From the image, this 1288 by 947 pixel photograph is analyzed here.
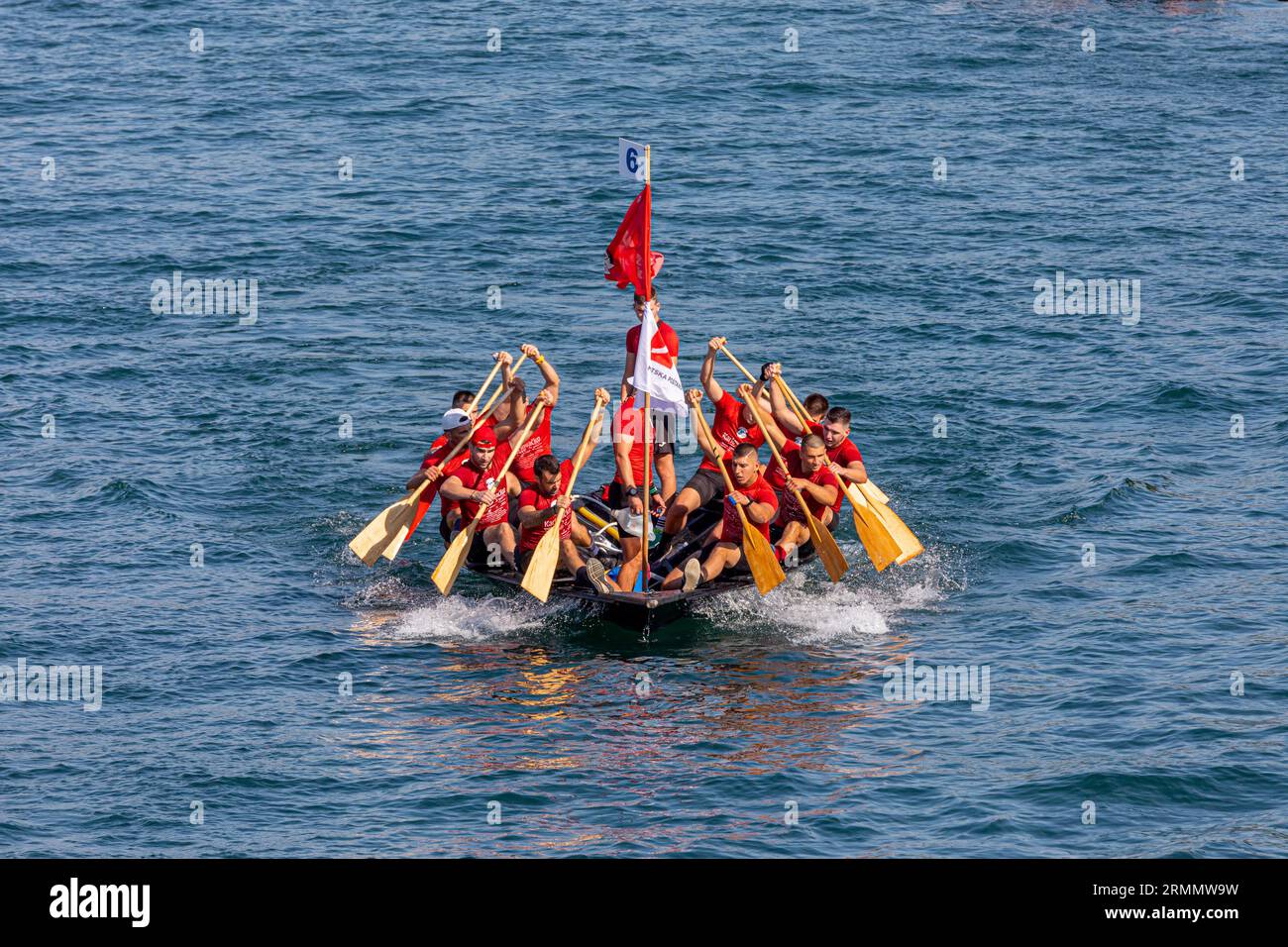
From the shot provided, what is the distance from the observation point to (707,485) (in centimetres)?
2544

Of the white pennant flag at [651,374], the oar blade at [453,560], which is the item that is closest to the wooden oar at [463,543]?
the oar blade at [453,560]

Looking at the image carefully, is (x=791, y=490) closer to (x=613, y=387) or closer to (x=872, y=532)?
(x=872, y=532)

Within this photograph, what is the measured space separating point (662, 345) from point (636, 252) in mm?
1315

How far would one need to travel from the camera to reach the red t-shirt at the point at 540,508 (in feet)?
77.5

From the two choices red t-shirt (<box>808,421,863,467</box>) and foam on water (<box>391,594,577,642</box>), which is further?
red t-shirt (<box>808,421,863,467</box>)

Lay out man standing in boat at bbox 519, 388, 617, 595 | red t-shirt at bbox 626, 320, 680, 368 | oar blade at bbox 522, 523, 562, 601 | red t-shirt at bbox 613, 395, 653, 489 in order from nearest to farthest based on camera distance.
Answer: oar blade at bbox 522, 523, 562, 601 < man standing in boat at bbox 519, 388, 617, 595 < red t-shirt at bbox 626, 320, 680, 368 < red t-shirt at bbox 613, 395, 653, 489

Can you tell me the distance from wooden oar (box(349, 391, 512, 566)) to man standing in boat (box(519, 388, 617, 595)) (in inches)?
49.5

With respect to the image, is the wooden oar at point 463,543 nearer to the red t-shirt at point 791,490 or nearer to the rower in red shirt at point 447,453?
the rower in red shirt at point 447,453

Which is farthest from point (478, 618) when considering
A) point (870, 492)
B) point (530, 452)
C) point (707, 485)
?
point (870, 492)

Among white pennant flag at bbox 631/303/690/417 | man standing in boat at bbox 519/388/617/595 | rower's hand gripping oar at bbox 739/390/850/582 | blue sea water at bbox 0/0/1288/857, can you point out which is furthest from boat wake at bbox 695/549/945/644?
white pennant flag at bbox 631/303/690/417

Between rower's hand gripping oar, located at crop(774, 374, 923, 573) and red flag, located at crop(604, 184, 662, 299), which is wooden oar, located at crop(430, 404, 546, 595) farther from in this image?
rower's hand gripping oar, located at crop(774, 374, 923, 573)

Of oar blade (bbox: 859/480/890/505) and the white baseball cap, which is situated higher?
the white baseball cap

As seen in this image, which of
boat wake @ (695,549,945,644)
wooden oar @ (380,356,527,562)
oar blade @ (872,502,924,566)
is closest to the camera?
boat wake @ (695,549,945,644)

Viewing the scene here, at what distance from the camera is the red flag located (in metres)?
23.7
